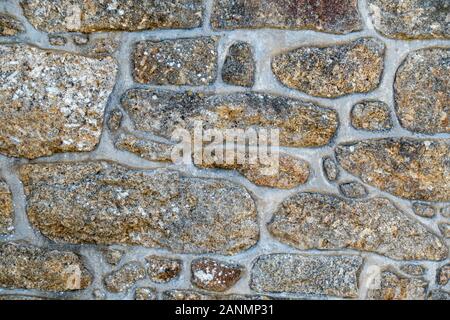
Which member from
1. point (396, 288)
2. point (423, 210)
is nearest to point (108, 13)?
point (423, 210)

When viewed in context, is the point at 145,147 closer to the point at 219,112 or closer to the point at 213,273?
the point at 219,112

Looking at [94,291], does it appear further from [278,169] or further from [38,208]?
[278,169]

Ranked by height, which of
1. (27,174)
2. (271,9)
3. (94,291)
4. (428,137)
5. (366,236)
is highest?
(271,9)

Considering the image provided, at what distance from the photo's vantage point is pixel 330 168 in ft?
6.92

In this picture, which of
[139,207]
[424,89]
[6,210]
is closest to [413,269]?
[424,89]

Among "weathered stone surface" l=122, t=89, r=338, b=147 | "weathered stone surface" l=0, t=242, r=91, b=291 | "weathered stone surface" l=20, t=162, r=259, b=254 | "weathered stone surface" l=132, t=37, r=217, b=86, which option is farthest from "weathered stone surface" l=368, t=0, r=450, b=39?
"weathered stone surface" l=0, t=242, r=91, b=291

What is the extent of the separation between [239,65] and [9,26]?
0.82 metres

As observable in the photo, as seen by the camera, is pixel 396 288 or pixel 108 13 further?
pixel 396 288

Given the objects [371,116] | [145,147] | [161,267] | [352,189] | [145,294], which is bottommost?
[145,294]

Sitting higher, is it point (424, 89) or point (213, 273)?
point (424, 89)

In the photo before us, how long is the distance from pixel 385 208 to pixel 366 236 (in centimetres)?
12

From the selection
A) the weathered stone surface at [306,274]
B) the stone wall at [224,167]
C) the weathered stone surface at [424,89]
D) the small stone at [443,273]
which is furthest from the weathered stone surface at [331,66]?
the small stone at [443,273]

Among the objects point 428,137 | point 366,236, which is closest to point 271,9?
point 428,137

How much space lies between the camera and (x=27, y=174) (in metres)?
2.11
